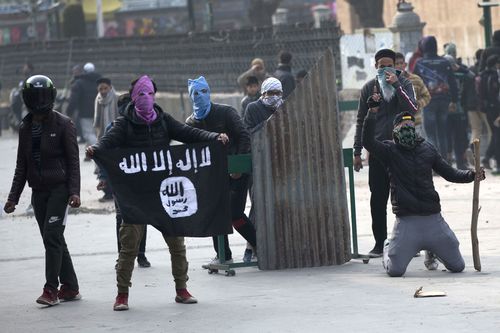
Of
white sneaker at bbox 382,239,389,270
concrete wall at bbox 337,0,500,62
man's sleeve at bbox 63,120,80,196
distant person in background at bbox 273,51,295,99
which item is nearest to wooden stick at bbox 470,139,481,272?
white sneaker at bbox 382,239,389,270

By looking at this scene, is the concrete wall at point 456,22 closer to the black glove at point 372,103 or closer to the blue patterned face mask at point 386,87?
the blue patterned face mask at point 386,87

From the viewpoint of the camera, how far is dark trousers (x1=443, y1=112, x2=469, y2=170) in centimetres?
1978

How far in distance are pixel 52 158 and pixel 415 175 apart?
265cm

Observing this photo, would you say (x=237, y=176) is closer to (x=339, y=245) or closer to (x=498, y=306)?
(x=339, y=245)

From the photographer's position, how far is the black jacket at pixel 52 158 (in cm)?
1032

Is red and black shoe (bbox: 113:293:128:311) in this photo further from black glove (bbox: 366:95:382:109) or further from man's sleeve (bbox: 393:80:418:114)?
man's sleeve (bbox: 393:80:418:114)

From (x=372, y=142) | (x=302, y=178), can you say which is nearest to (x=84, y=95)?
(x=302, y=178)

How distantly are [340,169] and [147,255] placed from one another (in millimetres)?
2441

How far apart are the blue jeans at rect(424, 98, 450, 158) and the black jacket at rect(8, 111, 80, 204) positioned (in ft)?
32.2

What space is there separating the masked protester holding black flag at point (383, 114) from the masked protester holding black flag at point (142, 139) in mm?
1839

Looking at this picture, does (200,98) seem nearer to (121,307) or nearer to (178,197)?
(178,197)

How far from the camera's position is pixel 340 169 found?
1159 centimetres

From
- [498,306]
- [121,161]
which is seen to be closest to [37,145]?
[121,161]

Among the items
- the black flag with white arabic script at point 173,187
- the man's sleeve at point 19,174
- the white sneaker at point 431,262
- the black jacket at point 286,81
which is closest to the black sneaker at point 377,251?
the white sneaker at point 431,262
